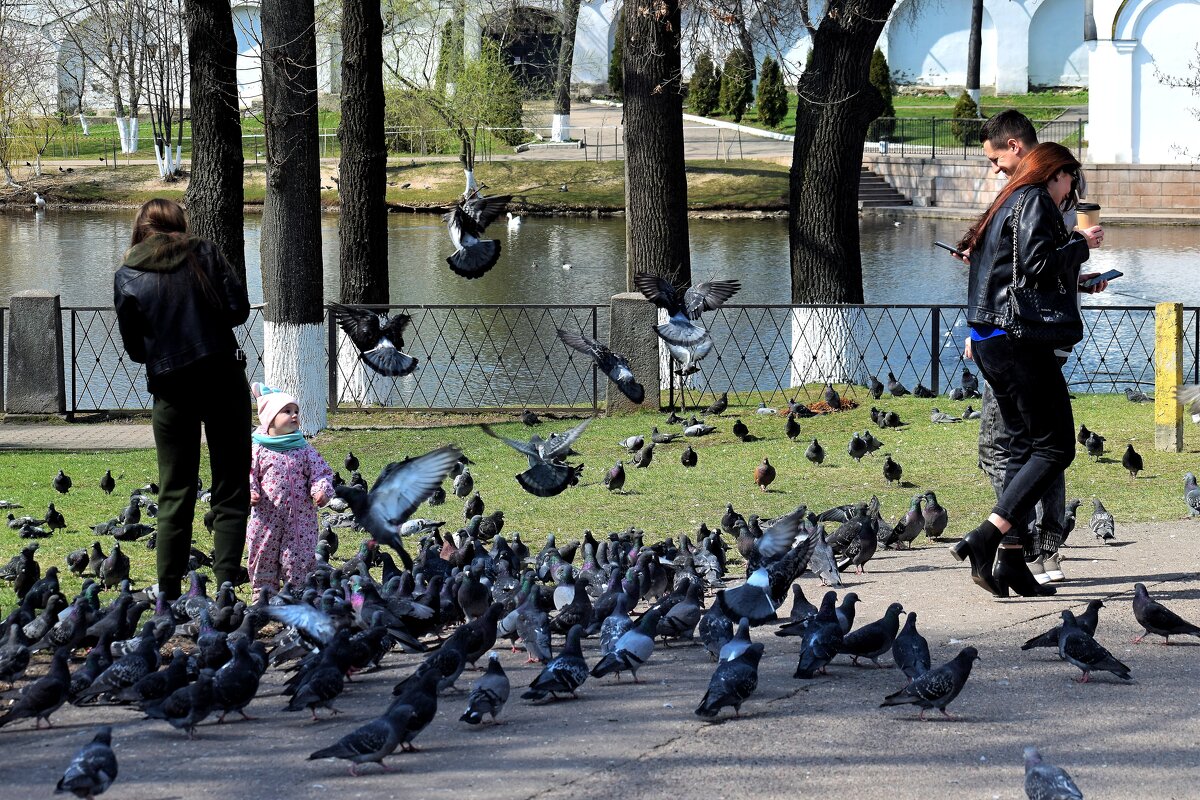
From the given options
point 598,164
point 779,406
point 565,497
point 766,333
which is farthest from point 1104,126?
point 565,497

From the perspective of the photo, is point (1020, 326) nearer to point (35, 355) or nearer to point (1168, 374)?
point (1168, 374)

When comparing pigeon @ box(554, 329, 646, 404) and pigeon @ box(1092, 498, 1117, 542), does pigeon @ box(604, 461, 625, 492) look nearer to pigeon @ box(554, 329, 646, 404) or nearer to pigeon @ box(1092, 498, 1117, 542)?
pigeon @ box(554, 329, 646, 404)

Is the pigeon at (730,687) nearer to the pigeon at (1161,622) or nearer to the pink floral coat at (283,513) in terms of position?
the pigeon at (1161,622)

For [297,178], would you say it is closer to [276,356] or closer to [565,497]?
[276,356]

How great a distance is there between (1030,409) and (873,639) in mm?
1245

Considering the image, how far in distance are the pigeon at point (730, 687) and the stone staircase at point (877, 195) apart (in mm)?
39132

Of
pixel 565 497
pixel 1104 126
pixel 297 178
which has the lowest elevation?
pixel 565 497

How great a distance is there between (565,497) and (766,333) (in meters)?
10.7

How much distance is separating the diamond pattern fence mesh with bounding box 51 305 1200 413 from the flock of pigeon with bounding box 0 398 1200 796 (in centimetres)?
575

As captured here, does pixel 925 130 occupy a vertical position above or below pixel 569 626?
above

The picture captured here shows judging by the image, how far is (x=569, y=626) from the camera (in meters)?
6.53

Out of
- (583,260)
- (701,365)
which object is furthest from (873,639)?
(583,260)

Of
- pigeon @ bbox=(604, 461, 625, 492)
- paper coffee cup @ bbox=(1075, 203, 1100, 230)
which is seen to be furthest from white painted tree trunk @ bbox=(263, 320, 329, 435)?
paper coffee cup @ bbox=(1075, 203, 1100, 230)

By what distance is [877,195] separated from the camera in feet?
144
